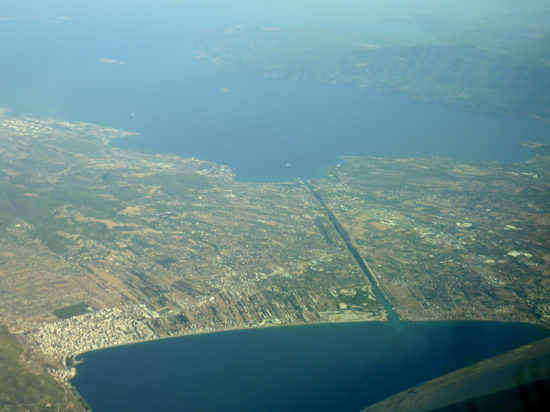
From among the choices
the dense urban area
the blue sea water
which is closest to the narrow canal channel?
the dense urban area

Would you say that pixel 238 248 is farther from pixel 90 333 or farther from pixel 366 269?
pixel 90 333

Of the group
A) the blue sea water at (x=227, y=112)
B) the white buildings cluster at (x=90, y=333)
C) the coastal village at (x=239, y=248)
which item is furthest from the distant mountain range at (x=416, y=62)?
the white buildings cluster at (x=90, y=333)

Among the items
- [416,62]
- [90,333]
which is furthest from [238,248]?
[416,62]

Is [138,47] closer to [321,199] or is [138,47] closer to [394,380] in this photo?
[321,199]

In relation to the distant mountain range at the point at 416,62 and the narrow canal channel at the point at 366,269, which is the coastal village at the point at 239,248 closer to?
the narrow canal channel at the point at 366,269

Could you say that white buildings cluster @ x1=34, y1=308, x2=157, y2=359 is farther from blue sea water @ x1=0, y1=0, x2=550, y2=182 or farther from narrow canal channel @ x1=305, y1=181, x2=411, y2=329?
blue sea water @ x1=0, y1=0, x2=550, y2=182

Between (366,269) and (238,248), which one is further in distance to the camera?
(238,248)
